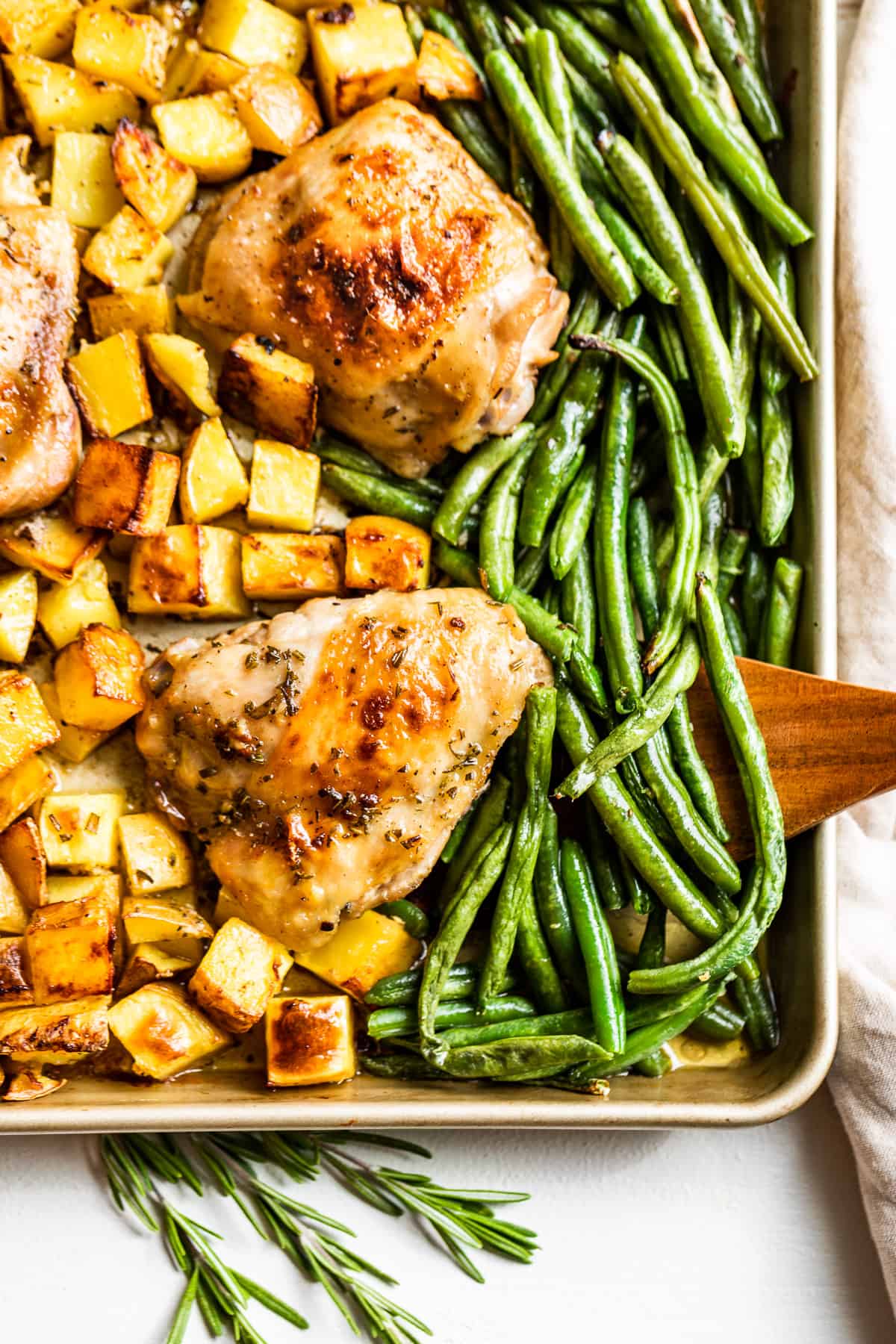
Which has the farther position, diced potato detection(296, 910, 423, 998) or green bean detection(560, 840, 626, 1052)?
diced potato detection(296, 910, 423, 998)

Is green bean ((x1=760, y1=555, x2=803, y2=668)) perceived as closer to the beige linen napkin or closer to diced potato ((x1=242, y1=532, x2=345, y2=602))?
the beige linen napkin

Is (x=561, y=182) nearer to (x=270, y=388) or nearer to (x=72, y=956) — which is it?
(x=270, y=388)

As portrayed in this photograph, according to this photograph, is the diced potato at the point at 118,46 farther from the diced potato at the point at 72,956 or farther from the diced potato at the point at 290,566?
the diced potato at the point at 72,956

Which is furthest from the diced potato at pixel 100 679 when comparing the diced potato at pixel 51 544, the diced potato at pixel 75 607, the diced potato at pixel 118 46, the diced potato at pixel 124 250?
the diced potato at pixel 118 46

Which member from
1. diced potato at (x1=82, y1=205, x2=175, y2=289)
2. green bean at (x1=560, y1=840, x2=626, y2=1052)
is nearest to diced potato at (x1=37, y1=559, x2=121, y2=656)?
diced potato at (x1=82, y1=205, x2=175, y2=289)

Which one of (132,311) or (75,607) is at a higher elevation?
(132,311)

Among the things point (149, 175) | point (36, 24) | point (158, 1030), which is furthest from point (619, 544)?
point (36, 24)

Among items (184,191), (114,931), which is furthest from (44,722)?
(184,191)
